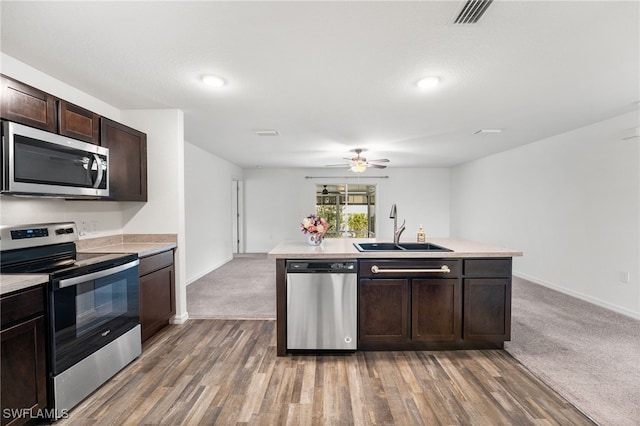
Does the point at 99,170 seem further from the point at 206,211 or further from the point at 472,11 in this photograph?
the point at 206,211

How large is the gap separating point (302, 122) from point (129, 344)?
286 centimetres

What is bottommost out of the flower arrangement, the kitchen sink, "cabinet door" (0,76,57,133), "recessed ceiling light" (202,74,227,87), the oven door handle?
the oven door handle

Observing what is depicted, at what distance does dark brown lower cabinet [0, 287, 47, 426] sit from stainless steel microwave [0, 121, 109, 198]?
72cm

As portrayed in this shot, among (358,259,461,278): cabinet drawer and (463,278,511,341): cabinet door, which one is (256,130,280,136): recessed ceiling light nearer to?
(358,259,461,278): cabinet drawer

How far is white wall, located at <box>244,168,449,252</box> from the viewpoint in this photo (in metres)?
8.14

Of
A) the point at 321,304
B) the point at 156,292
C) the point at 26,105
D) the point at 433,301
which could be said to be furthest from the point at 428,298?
the point at 26,105

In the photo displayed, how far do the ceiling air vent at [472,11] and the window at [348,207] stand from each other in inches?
256

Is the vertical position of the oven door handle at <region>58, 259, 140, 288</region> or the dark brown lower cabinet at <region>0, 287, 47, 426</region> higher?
the oven door handle at <region>58, 259, 140, 288</region>

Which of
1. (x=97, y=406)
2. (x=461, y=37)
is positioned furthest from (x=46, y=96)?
(x=461, y=37)

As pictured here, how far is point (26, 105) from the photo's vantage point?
1.99 m

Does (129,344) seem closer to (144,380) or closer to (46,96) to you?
(144,380)

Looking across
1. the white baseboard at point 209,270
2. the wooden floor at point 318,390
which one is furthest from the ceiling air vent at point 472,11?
the white baseboard at point 209,270

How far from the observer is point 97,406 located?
1959 millimetres

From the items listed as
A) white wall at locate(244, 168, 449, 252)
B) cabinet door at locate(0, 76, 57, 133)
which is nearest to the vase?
cabinet door at locate(0, 76, 57, 133)
